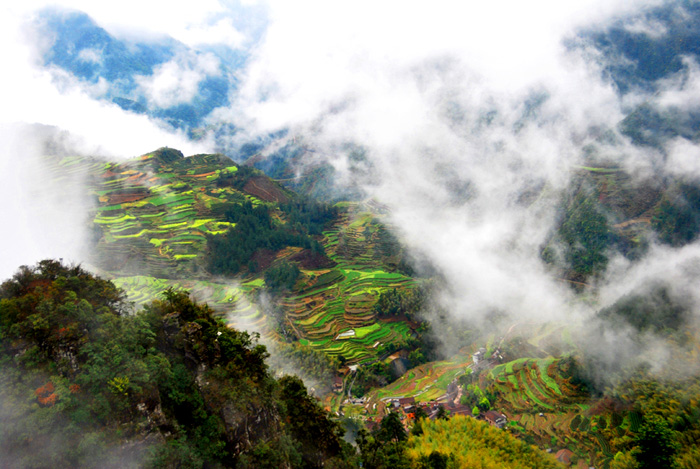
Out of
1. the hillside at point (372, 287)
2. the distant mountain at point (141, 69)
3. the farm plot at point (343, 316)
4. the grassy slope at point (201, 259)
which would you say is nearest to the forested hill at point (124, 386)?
the hillside at point (372, 287)

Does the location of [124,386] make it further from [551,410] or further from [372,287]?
[372,287]

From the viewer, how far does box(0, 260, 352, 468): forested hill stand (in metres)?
9.58

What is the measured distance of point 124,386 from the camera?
11062 mm

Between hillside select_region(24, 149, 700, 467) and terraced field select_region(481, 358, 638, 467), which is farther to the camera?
hillside select_region(24, 149, 700, 467)

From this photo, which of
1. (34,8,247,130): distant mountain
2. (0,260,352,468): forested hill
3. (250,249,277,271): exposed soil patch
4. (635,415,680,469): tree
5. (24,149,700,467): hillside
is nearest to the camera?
(0,260,352,468): forested hill

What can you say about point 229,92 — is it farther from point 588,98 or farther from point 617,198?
point 617,198

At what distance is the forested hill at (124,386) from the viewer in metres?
9.58

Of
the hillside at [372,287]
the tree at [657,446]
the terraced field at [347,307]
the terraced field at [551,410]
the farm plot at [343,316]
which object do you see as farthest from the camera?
the terraced field at [347,307]

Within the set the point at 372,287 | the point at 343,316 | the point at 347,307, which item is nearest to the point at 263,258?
the point at 347,307

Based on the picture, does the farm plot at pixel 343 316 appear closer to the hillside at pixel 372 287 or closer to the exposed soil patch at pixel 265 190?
the hillside at pixel 372 287

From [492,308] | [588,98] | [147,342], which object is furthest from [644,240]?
[147,342]

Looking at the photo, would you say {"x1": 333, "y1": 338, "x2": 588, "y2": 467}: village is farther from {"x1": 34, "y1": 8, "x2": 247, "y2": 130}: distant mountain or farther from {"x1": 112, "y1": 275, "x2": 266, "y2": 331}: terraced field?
{"x1": 34, "y1": 8, "x2": 247, "y2": 130}: distant mountain

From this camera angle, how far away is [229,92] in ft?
424

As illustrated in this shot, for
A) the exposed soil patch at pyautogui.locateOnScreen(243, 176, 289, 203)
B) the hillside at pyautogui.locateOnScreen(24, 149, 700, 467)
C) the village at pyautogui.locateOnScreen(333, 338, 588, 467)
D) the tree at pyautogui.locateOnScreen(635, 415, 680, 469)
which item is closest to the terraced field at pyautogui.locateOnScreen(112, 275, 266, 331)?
the hillside at pyautogui.locateOnScreen(24, 149, 700, 467)
